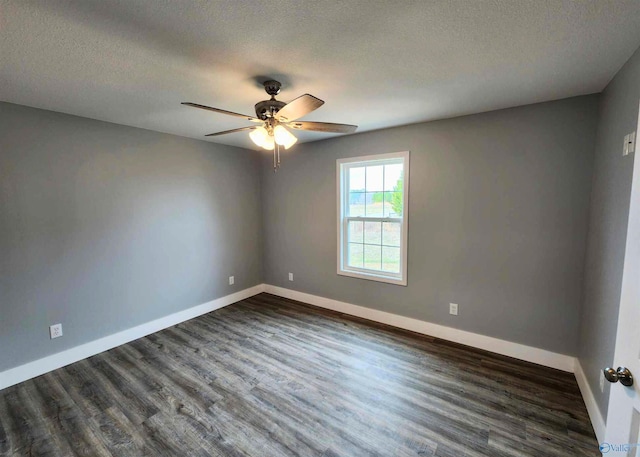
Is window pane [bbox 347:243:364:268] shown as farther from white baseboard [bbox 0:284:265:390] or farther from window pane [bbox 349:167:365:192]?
white baseboard [bbox 0:284:265:390]

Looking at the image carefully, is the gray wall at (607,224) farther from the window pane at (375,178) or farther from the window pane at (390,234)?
the window pane at (375,178)

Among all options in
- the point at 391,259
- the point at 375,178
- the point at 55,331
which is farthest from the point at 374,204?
the point at 55,331

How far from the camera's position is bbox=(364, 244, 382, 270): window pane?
11.3ft

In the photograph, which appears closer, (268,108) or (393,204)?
(268,108)

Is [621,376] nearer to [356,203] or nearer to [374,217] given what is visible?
[374,217]

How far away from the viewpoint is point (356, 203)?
356 cm

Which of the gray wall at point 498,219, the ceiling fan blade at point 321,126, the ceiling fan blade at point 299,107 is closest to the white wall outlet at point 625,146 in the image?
the gray wall at point 498,219

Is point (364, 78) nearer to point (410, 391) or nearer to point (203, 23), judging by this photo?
point (203, 23)

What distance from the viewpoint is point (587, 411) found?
1.89 m

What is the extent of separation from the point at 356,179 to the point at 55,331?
3433mm

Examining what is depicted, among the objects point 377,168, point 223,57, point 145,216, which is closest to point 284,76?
point 223,57

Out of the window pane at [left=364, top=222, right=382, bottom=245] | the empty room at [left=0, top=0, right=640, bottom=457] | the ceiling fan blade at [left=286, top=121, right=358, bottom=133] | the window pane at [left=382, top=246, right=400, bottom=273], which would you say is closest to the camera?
the empty room at [left=0, top=0, right=640, bottom=457]

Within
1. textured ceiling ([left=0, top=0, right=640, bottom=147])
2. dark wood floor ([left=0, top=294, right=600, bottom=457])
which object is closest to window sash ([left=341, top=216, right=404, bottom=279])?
dark wood floor ([left=0, top=294, right=600, bottom=457])

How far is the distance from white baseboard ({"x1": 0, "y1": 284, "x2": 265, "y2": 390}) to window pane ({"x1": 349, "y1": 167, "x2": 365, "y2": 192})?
2.37 m
